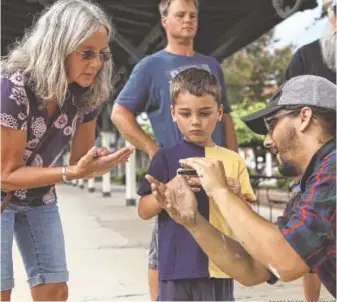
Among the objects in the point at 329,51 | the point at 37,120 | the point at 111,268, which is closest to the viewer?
the point at 37,120

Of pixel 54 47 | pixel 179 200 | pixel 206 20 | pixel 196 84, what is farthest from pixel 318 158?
pixel 206 20

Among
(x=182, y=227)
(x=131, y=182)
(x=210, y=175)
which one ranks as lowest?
(x=131, y=182)

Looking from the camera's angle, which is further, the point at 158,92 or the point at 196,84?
the point at 158,92

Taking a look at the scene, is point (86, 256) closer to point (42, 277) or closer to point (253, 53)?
point (42, 277)

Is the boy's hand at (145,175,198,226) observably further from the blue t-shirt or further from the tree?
the tree

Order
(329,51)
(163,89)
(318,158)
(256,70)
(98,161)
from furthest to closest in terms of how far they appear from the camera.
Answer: (256,70) → (329,51) → (163,89) → (98,161) → (318,158)

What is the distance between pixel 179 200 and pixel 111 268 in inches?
149

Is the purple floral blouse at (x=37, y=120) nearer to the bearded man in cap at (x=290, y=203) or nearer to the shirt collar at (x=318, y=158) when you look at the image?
the bearded man in cap at (x=290, y=203)

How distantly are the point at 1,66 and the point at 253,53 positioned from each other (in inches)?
1380

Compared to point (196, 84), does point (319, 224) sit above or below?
below

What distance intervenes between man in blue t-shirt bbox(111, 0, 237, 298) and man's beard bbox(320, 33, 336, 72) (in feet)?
2.16

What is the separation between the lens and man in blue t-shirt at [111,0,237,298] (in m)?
3.21

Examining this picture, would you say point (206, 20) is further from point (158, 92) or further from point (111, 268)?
point (158, 92)

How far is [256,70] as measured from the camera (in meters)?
36.0
